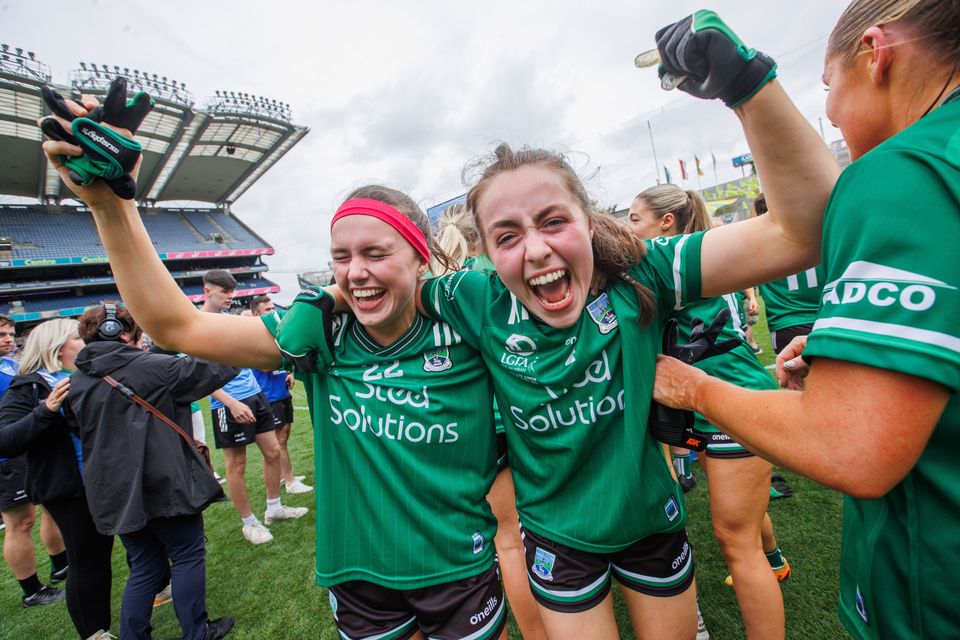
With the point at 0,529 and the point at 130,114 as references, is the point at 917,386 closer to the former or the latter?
the point at 130,114

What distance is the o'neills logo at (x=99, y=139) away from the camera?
1162 mm

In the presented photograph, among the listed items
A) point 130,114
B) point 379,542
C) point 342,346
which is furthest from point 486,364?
point 130,114

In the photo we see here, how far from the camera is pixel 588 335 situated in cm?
146

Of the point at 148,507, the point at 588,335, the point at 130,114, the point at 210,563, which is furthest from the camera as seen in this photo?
the point at 210,563

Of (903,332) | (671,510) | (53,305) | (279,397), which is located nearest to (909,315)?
(903,332)

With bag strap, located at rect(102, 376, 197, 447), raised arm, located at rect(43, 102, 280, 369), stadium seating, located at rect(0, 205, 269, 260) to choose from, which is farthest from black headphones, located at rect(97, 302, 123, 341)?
stadium seating, located at rect(0, 205, 269, 260)

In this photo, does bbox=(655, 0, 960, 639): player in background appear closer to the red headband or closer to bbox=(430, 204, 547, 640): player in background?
the red headband

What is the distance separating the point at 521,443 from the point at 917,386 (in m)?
1.12

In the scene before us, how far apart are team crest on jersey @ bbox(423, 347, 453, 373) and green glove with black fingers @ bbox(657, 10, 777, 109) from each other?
110 cm

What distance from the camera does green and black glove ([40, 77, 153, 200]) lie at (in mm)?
1146

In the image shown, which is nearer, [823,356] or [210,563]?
[823,356]

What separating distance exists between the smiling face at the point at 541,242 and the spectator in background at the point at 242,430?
3390 mm

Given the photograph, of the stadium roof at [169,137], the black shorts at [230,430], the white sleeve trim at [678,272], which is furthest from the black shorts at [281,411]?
the stadium roof at [169,137]

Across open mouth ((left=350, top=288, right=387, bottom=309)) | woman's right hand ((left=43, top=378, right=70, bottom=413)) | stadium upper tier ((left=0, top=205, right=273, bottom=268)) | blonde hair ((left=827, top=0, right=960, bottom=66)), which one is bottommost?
woman's right hand ((left=43, top=378, right=70, bottom=413))
